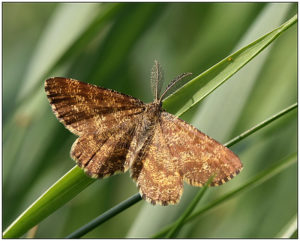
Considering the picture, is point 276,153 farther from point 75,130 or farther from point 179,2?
point 75,130

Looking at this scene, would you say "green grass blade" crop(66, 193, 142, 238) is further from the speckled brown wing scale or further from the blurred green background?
the blurred green background

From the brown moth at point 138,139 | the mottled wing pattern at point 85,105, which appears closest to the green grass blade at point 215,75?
the brown moth at point 138,139

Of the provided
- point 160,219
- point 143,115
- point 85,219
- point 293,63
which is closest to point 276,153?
point 293,63

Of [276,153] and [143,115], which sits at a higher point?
[143,115]

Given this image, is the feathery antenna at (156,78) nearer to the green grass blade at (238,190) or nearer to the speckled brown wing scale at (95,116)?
the speckled brown wing scale at (95,116)

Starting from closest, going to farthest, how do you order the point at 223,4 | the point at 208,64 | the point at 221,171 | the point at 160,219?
the point at 221,171 < the point at 160,219 < the point at 208,64 < the point at 223,4

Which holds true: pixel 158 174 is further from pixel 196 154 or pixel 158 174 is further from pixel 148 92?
pixel 148 92
